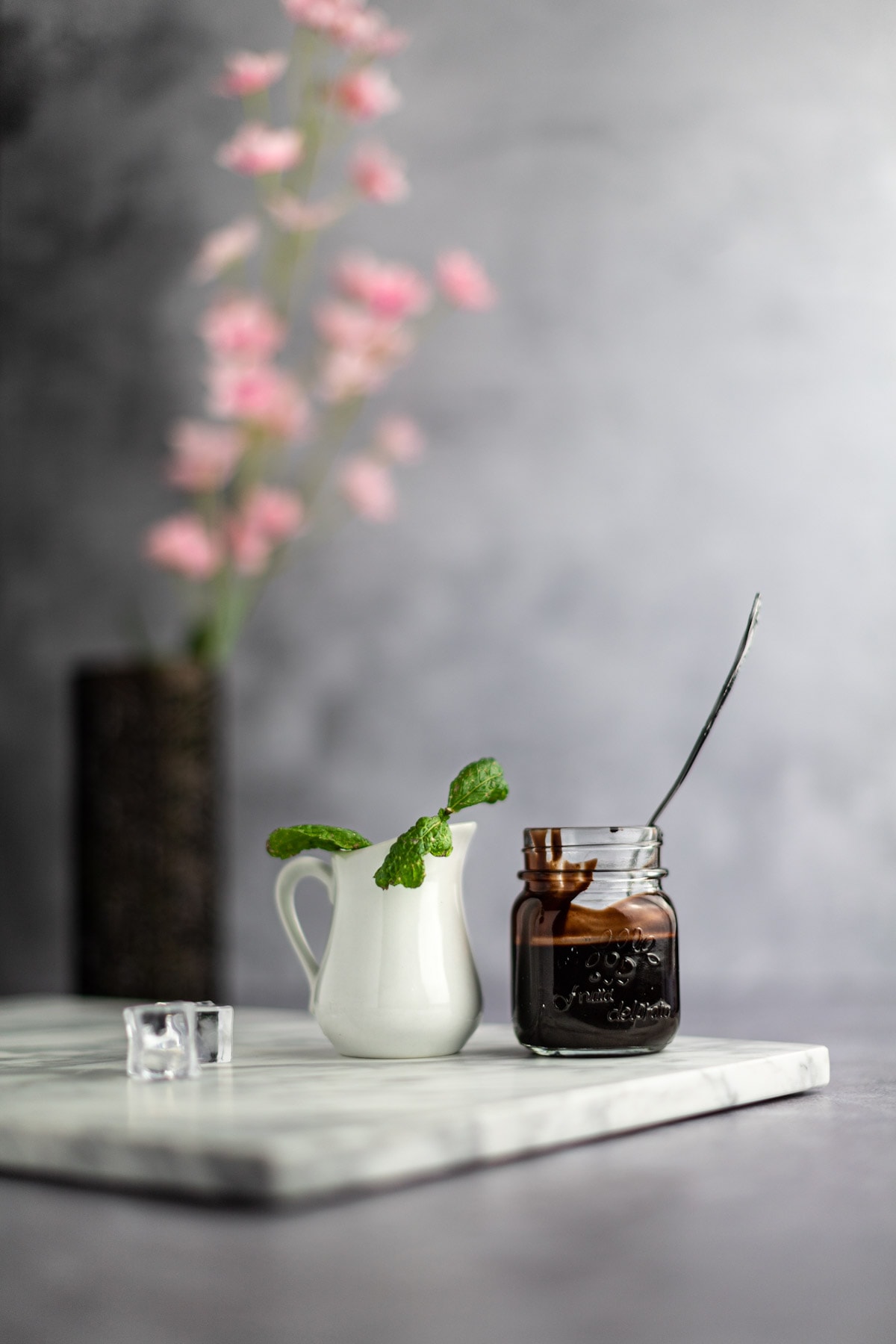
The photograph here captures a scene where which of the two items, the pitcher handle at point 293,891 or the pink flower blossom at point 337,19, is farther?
the pink flower blossom at point 337,19

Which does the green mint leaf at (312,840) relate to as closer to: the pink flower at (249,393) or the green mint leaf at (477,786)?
the green mint leaf at (477,786)

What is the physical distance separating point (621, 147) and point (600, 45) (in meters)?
0.16

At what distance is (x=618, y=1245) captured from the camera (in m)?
0.72

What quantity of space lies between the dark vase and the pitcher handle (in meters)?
0.72

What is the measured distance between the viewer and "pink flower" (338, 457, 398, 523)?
7.43ft

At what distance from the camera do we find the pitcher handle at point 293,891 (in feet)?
3.85

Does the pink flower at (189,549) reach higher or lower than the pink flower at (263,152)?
lower

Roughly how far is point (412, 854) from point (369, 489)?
123 centimetres

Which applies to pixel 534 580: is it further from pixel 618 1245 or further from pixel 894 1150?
pixel 618 1245

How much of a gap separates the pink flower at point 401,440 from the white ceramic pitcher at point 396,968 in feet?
4.25

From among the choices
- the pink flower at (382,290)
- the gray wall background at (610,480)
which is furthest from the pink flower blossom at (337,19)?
the gray wall background at (610,480)

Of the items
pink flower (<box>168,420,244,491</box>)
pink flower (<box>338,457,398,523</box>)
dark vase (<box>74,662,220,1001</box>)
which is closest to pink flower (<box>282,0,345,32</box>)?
pink flower (<box>168,420,244,491</box>)

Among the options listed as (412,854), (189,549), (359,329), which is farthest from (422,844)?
(359,329)

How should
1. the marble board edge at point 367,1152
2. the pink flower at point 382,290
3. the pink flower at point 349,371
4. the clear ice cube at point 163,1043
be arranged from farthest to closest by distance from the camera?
the pink flower at point 349,371 → the pink flower at point 382,290 → the clear ice cube at point 163,1043 → the marble board edge at point 367,1152
